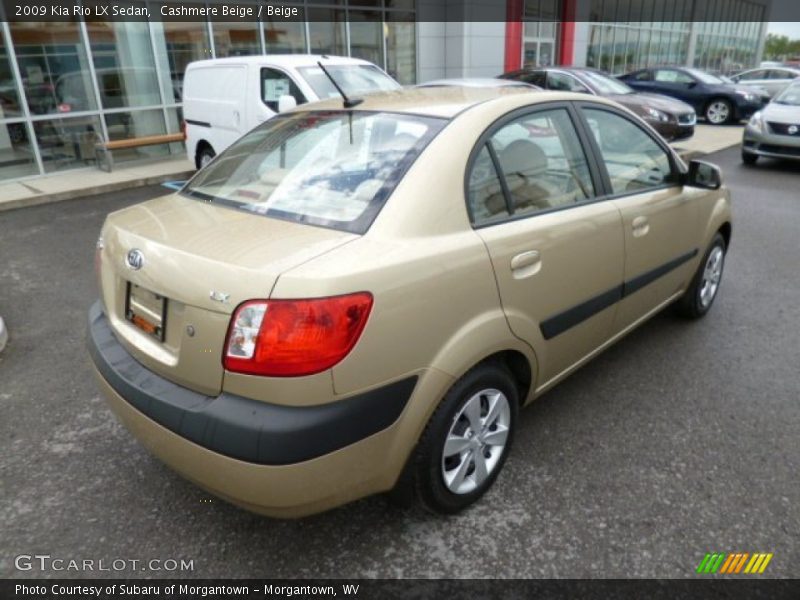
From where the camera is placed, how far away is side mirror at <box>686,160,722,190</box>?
3.50m

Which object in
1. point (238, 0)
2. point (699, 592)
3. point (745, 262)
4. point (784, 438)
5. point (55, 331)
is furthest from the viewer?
point (238, 0)

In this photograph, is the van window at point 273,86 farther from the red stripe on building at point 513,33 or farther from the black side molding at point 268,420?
the red stripe on building at point 513,33

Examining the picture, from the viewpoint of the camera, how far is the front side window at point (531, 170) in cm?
236

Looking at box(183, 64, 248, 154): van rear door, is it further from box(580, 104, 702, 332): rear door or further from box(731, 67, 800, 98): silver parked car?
box(731, 67, 800, 98): silver parked car

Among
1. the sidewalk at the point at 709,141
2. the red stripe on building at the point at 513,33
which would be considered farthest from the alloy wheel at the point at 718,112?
the red stripe on building at the point at 513,33

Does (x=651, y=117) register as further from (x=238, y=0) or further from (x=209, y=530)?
(x=209, y=530)

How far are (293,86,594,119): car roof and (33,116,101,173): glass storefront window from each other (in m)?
8.65

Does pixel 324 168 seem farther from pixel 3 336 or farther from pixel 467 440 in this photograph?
pixel 3 336

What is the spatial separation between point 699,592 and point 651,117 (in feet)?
33.5

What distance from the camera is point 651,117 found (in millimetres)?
10672

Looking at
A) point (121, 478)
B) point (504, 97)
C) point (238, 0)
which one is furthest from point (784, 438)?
point (238, 0)

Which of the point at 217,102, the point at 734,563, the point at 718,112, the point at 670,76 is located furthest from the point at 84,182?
the point at 718,112

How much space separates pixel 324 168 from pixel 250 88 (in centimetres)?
588

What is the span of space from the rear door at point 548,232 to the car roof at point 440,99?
0.09m
